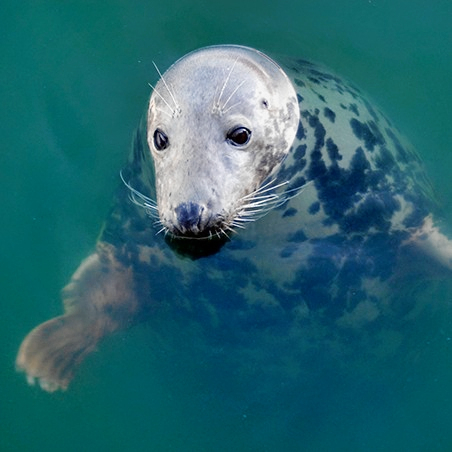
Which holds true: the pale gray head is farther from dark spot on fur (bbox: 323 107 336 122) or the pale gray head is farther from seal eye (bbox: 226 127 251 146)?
dark spot on fur (bbox: 323 107 336 122)

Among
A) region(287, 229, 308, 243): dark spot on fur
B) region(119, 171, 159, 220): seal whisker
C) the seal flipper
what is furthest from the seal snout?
the seal flipper

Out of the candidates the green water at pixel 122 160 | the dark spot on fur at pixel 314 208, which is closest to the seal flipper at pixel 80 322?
the green water at pixel 122 160

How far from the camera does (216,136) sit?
403cm

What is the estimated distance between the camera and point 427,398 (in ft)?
16.6

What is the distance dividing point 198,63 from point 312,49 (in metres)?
1.67

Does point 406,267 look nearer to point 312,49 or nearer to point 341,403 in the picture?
point 341,403

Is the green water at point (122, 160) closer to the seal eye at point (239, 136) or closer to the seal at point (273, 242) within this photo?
the seal at point (273, 242)

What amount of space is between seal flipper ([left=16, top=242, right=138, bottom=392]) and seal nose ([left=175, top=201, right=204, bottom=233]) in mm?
1139

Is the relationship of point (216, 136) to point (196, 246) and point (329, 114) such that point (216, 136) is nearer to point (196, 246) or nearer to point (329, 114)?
point (196, 246)

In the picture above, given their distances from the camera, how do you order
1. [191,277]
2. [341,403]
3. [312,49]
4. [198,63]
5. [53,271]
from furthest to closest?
[312,49] → [53,271] → [341,403] → [191,277] → [198,63]

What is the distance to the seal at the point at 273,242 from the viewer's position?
14.3 feet

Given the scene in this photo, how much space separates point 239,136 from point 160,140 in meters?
0.37

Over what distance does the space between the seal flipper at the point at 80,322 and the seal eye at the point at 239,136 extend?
1.10 m

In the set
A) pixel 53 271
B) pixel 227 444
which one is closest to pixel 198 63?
pixel 53 271
